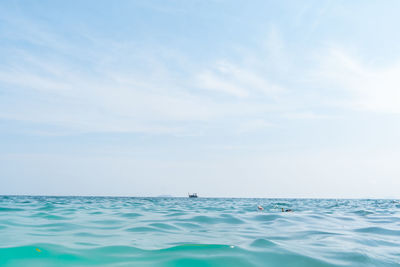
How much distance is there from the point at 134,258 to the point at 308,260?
10.1ft

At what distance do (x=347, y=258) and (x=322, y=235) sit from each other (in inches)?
125

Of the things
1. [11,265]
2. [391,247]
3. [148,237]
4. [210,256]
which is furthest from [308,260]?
[11,265]

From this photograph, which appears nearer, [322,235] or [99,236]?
[99,236]

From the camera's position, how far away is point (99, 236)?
7762mm

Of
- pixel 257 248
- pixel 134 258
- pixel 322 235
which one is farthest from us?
pixel 322 235

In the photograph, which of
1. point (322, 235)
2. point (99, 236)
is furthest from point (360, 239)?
point (99, 236)

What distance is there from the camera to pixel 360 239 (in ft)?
26.5

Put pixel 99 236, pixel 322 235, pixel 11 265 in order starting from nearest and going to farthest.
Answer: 1. pixel 11 265
2. pixel 99 236
3. pixel 322 235

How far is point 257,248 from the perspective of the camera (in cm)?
635

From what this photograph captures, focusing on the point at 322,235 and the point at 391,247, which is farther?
the point at 322,235

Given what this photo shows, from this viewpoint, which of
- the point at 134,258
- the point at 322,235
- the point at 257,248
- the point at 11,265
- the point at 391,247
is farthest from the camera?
the point at 322,235

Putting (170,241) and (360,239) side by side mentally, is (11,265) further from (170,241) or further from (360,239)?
(360,239)

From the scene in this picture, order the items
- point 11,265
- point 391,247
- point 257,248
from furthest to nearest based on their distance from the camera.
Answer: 1. point 391,247
2. point 257,248
3. point 11,265

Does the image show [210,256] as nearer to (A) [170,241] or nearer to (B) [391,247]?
(A) [170,241]
